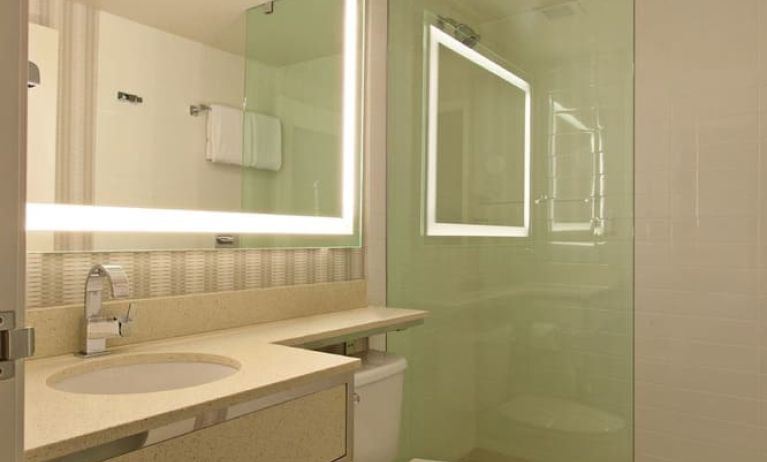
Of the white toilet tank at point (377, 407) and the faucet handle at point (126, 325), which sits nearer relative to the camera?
the faucet handle at point (126, 325)

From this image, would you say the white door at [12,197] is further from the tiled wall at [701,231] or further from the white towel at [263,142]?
the tiled wall at [701,231]

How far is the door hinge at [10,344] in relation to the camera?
0.48 metres

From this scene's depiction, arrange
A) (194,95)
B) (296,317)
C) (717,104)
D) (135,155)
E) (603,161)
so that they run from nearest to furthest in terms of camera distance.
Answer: (135,155) → (194,95) → (296,317) → (603,161) → (717,104)

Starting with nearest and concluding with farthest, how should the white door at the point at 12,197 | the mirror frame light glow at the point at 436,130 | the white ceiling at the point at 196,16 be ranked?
the white door at the point at 12,197 < the white ceiling at the point at 196,16 < the mirror frame light glow at the point at 436,130

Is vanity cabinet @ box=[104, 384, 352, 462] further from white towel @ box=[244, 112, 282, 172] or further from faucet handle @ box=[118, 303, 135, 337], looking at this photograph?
white towel @ box=[244, 112, 282, 172]

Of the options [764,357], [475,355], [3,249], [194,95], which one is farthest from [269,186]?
[764,357]

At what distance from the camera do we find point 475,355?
217cm

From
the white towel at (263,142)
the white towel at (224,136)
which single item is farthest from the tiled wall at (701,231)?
the white towel at (224,136)

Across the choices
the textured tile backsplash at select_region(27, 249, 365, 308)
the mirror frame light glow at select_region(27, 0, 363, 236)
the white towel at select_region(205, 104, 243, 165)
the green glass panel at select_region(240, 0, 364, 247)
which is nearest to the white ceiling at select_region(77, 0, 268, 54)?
the green glass panel at select_region(240, 0, 364, 247)

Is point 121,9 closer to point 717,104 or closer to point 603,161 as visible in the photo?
point 603,161

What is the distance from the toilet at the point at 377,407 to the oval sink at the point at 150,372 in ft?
1.63

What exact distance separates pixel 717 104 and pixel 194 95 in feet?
6.26

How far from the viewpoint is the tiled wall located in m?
1.99

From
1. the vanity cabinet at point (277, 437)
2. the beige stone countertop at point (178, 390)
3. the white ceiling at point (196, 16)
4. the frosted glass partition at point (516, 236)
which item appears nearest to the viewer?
the beige stone countertop at point (178, 390)
